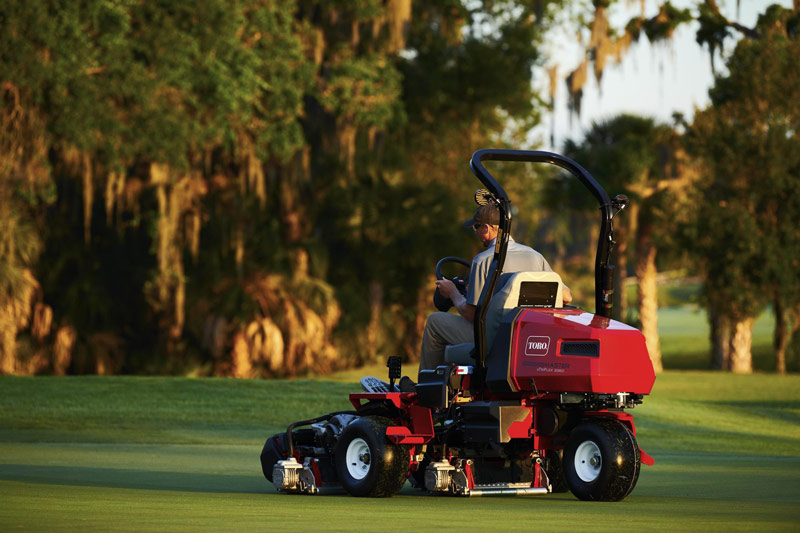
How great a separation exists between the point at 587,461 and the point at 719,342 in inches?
1475

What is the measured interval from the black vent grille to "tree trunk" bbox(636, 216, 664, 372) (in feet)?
120

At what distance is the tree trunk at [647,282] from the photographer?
4600cm

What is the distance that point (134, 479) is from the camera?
12.5 meters

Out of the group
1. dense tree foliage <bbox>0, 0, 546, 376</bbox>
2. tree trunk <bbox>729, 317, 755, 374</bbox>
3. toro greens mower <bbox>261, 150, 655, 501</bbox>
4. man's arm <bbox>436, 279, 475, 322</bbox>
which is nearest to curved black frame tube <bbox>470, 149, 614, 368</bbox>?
toro greens mower <bbox>261, 150, 655, 501</bbox>

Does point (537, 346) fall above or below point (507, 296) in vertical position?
below

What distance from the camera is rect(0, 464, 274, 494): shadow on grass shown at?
11547 mm

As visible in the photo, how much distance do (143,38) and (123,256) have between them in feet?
29.3

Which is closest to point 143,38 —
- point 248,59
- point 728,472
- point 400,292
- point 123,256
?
point 248,59

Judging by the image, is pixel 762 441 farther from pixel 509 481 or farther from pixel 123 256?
pixel 123 256

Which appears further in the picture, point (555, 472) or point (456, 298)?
point (555, 472)

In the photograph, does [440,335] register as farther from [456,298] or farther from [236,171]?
[236,171]

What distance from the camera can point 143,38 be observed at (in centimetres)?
3114

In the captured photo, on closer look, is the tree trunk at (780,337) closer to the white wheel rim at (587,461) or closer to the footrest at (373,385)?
the footrest at (373,385)

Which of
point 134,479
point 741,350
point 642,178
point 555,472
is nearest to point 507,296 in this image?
point 555,472
